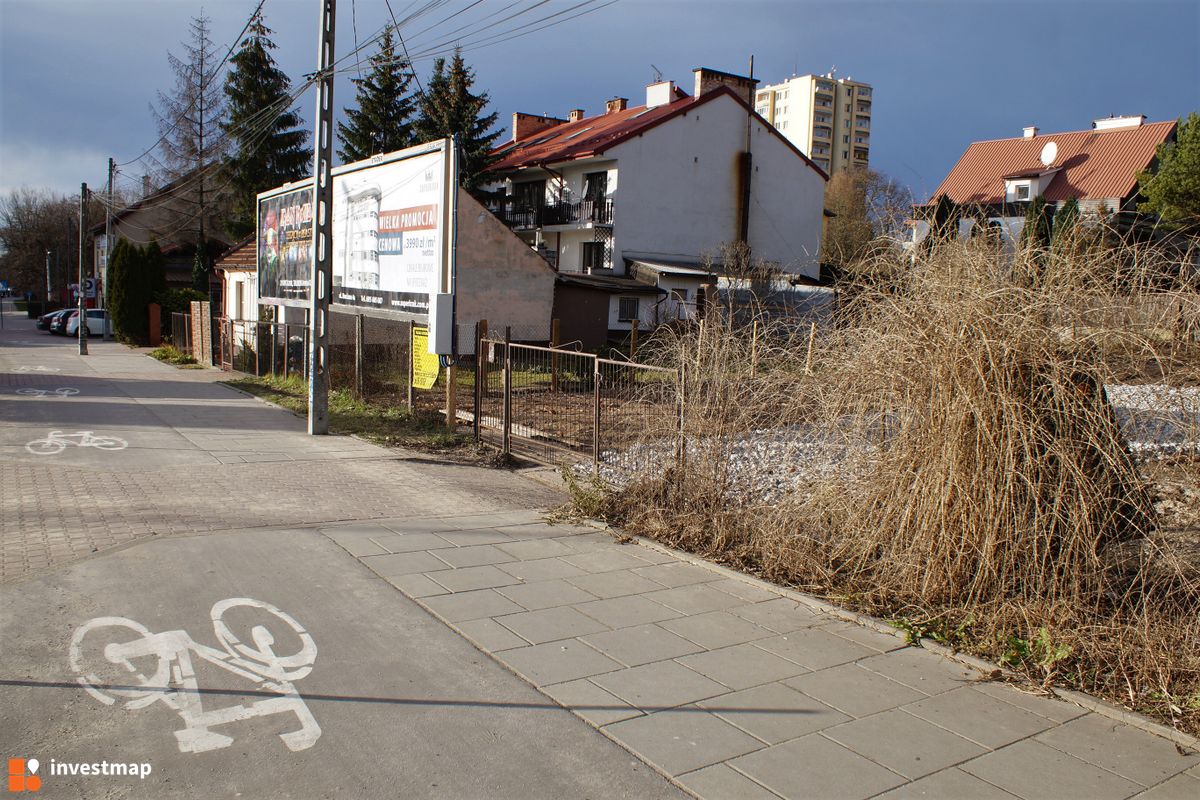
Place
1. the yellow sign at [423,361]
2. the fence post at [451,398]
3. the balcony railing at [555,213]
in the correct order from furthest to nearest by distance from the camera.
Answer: the balcony railing at [555,213] → the yellow sign at [423,361] → the fence post at [451,398]

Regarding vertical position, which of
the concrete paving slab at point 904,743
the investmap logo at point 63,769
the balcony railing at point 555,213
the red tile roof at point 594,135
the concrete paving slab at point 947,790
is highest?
the red tile roof at point 594,135

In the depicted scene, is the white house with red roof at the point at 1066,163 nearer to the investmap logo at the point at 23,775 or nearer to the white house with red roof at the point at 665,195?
the white house with red roof at the point at 665,195

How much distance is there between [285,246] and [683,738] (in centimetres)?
1740

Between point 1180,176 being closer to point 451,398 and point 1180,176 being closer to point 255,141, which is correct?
point 451,398

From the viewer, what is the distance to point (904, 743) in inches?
162

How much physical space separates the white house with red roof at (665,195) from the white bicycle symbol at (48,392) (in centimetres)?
1760

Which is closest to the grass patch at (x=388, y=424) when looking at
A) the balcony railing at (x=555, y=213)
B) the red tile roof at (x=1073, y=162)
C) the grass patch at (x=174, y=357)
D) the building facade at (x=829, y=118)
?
the grass patch at (x=174, y=357)

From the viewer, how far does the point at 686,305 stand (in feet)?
28.1

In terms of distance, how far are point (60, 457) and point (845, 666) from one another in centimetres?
975

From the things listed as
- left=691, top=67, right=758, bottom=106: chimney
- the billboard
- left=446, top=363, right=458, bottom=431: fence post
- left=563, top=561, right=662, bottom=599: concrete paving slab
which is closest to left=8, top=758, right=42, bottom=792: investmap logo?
left=563, top=561, right=662, bottom=599: concrete paving slab

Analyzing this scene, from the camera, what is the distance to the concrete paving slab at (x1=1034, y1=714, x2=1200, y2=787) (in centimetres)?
388

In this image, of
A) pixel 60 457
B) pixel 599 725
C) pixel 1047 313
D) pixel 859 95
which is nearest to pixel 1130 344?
pixel 1047 313

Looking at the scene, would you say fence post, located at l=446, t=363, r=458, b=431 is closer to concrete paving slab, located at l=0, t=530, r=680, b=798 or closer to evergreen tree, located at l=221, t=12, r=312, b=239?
concrete paving slab, located at l=0, t=530, r=680, b=798

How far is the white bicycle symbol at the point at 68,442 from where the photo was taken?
1130 centimetres
